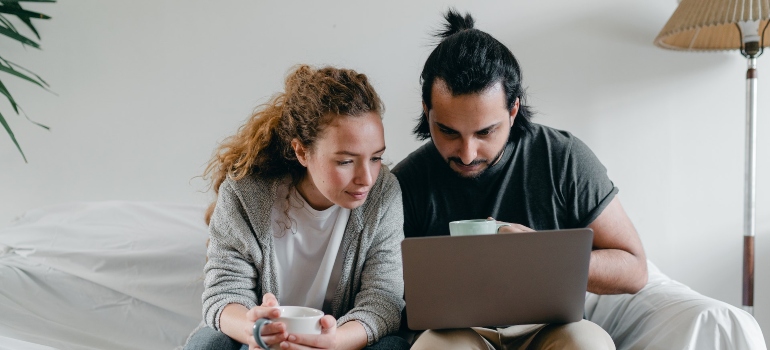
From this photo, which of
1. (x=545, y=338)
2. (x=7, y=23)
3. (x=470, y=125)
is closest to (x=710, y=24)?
(x=470, y=125)

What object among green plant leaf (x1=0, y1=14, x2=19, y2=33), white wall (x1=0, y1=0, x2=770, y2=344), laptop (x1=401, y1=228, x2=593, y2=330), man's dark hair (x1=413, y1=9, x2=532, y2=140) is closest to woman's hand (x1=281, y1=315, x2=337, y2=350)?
laptop (x1=401, y1=228, x2=593, y2=330)

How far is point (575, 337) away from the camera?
109cm

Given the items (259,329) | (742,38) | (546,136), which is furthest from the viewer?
(742,38)

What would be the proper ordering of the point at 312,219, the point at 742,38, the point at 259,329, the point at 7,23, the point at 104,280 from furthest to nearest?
the point at 7,23, the point at 742,38, the point at 104,280, the point at 312,219, the point at 259,329

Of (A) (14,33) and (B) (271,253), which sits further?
(A) (14,33)

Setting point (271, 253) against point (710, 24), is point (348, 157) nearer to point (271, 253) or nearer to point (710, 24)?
point (271, 253)

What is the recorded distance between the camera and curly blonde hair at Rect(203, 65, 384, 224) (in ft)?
4.09

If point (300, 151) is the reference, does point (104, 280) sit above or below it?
below

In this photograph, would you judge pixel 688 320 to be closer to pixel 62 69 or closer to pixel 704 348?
pixel 704 348

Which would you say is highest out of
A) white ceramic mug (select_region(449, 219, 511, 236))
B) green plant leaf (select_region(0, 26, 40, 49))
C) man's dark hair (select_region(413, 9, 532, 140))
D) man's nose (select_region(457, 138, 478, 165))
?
green plant leaf (select_region(0, 26, 40, 49))

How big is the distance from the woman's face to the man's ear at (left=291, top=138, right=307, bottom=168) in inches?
1.5

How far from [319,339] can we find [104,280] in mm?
796

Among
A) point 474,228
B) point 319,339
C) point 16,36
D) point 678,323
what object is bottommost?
point 678,323

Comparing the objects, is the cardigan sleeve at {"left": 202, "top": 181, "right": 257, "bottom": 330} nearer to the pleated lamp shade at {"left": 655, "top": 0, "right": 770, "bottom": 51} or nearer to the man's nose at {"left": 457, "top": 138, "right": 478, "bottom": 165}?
the man's nose at {"left": 457, "top": 138, "right": 478, "bottom": 165}
